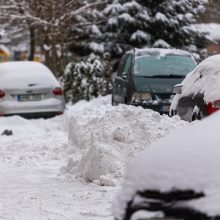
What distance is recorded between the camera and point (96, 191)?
8023 mm

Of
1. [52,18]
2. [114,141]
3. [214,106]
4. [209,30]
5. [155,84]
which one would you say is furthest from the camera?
[209,30]

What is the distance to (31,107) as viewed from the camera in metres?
15.2

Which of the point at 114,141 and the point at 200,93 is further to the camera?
the point at 200,93

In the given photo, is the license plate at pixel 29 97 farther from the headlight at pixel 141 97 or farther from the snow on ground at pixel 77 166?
the snow on ground at pixel 77 166

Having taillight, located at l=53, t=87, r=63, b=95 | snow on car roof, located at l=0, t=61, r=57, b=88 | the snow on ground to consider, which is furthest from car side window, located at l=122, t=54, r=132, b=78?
the snow on ground

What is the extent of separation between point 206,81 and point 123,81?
4775 mm

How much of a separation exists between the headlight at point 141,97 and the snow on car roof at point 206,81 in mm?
2273

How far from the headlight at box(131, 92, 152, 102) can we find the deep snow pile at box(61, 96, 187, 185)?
3.02 meters

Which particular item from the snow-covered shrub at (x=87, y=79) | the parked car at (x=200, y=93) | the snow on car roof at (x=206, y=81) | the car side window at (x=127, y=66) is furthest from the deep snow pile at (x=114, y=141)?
the snow-covered shrub at (x=87, y=79)

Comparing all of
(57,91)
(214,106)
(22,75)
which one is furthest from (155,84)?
(214,106)

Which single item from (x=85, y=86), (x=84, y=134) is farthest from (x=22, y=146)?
(x=85, y=86)

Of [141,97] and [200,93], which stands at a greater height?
[200,93]

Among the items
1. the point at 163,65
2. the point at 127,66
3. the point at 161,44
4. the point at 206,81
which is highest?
the point at 206,81

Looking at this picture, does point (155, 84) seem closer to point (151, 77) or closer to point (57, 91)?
point (151, 77)
